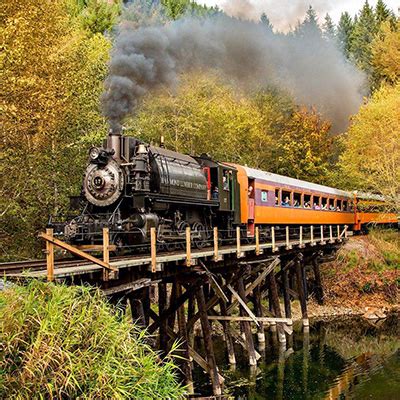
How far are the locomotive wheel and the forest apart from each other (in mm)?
5117

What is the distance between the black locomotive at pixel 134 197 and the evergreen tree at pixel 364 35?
159 feet

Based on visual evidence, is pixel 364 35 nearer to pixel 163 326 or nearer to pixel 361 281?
pixel 361 281

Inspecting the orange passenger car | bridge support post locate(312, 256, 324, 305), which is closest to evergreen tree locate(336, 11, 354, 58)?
the orange passenger car

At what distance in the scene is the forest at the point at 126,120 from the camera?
582 inches

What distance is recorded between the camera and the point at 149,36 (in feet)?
57.5

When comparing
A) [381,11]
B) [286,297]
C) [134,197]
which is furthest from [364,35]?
[134,197]

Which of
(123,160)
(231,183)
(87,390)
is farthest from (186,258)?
(231,183)

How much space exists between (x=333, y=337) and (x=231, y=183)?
271 inches

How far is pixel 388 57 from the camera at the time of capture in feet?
151

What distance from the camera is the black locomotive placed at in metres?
11.6

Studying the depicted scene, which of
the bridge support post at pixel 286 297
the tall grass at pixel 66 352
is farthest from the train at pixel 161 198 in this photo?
the tall grass at pixel 66 352

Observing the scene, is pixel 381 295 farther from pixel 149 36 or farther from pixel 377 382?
pixel 149 36

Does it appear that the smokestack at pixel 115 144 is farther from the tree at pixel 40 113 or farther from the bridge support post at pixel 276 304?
the bridge support post at pixel 276 304

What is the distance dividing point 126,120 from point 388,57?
33412 millimetres
